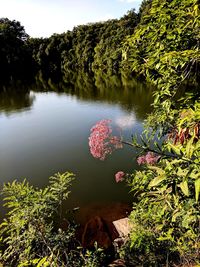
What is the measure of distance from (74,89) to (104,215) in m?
27.0

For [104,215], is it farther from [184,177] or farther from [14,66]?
[14,66]

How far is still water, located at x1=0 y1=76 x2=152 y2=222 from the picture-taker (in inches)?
420

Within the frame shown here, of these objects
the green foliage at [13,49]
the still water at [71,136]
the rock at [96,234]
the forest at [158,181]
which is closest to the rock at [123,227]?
the rock at [96,234]

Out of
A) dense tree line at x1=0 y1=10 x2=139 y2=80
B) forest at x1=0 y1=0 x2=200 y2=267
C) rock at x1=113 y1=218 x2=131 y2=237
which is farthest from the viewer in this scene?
dense tree line at x1=0 y1=10 x2=139 y2=80

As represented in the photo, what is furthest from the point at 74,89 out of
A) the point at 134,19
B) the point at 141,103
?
the point at 134,19

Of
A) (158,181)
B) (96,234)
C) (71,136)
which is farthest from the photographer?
(71,136)

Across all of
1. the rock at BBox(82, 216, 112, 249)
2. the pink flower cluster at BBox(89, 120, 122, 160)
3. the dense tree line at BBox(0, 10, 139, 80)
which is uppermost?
the dense tree line at BBox(0, 10, 139, 80)

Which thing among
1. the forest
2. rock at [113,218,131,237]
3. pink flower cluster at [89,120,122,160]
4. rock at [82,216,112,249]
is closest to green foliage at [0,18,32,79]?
rock at [82,216,112,249]

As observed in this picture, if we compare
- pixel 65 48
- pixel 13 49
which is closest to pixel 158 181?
pixel 65 48

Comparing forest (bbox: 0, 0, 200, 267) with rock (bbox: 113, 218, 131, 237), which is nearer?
forest (bbox: 0, 0, 200, 267)

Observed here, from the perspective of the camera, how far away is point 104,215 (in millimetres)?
8742

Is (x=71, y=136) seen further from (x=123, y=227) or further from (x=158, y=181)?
→ (x=158, y=181)

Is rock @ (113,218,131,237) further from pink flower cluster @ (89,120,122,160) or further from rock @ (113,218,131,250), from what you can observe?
pink flower cluster @ (89,120,122,160)

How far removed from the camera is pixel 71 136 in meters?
16.0
